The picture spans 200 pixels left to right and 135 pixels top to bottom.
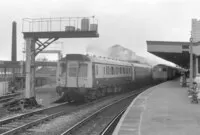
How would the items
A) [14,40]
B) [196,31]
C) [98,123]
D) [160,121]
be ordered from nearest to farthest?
[160,121], [98,123], [196,31], [14,40]

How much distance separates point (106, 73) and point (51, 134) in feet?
40.2

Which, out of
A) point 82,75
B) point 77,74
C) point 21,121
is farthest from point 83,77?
point 21,121

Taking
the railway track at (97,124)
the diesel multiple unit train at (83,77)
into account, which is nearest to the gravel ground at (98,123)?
the railway track at (97,124)

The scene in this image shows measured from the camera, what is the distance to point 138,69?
1409 inches

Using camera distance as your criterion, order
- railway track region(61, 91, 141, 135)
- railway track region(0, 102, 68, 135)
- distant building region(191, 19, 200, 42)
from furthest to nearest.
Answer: distant building region(191, 19, 200, 42), railway track region(61, 91, 141, 135), railway track region(0, 102, 68, 135)

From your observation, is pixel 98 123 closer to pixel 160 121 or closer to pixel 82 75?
pixel 160 121

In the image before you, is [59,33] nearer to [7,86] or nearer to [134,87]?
[7,86]


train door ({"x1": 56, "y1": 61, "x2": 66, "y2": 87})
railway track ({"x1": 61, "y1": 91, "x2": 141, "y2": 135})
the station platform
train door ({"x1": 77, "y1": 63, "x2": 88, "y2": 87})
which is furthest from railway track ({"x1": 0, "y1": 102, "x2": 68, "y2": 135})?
train door ({"x1": 56, "y1": 61, "x2": 66, "y2": 87})

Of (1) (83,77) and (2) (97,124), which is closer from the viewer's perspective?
(2) (97,124)

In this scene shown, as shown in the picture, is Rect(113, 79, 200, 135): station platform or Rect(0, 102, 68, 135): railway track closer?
Rect(113, 79, 200, 135): station platform

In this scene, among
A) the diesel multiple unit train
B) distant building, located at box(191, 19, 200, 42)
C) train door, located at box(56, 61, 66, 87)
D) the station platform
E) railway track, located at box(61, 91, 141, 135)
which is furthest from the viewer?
distant building, located at box(191, 19, 200, 42)

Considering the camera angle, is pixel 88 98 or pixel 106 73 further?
pixel 106 73

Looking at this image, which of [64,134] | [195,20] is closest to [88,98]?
[64,134]

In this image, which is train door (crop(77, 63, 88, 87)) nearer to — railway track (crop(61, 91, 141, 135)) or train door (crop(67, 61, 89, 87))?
train door (crop(67, 61, 89, 87))
